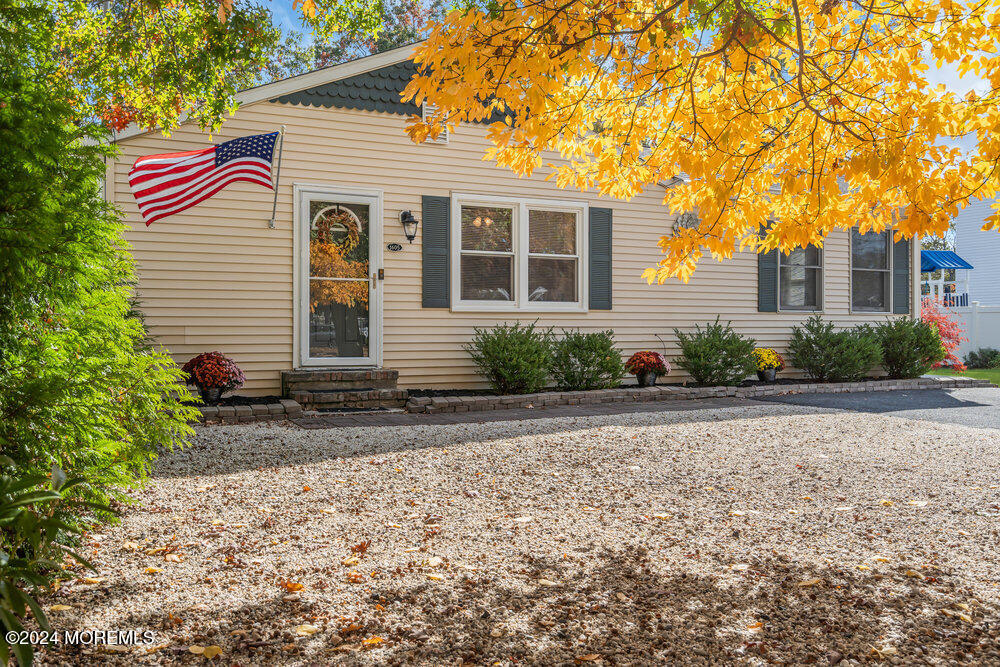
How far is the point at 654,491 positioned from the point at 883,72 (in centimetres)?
268

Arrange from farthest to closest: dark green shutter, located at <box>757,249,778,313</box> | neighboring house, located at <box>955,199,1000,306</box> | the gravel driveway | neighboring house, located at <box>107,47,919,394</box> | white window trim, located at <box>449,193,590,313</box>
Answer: neighboring house, located at <box>955,199,1000,306</box>
dark green shutter, located at <box>757,249,778,313</box>
white window trim, located at <box>449,193,590,313</box>
neighboring house, located at <box>107,47,919,394</box>
the gravel driveway

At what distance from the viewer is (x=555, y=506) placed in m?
3.88

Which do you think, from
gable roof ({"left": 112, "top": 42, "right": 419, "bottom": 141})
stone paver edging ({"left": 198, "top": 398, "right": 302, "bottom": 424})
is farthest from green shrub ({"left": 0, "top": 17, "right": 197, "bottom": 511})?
gable roof ({"left": 112, "top": 42, "right": 419, "bottom": 141})

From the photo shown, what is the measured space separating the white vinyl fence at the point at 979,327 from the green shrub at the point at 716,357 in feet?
36.8

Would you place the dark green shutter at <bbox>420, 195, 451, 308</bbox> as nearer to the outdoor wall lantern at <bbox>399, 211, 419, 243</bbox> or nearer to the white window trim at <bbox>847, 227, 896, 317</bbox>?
the outdoor wall lantern at <bbox>399, 211, 419, 243</bbox>

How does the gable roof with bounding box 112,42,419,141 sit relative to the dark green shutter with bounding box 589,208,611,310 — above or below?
above

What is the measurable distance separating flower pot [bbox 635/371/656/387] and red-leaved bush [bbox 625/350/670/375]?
0.13 ft

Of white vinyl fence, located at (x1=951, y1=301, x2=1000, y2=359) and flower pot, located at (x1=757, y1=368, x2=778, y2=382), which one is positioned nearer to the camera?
flower pot, located at (x1=757, y1=368, x2=778, y2=382)

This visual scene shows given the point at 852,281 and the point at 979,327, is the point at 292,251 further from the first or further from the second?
the point at 979,327

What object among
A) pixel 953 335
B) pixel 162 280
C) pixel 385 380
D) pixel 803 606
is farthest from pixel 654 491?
pixel 953 335

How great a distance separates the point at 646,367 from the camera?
9359mm

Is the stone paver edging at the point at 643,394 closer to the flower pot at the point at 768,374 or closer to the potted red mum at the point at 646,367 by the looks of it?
the flower pot at the point at 768,374

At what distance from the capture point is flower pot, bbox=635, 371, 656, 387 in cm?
940

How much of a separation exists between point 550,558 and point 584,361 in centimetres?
602
